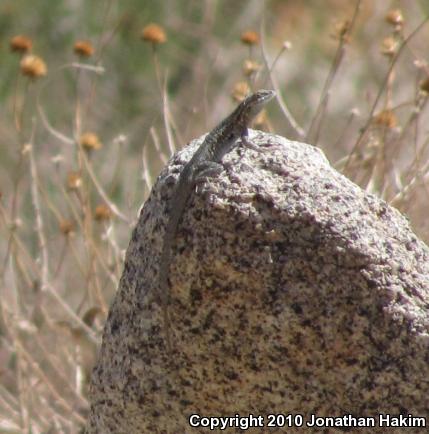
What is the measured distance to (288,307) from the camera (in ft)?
10.2

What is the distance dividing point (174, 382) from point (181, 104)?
6.33 meters

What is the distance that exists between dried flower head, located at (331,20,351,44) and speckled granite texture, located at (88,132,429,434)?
1843mm

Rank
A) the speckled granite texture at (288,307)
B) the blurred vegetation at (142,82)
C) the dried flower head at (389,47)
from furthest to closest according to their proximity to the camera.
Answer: the blurred vegetation at (142,82) → the dried flower head at (389,47) → the speckled granite texture at (288,307)

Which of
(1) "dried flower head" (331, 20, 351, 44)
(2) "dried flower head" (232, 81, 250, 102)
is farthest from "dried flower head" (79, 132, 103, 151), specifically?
(1) "dried flower head" (331, 20, 351, 44)

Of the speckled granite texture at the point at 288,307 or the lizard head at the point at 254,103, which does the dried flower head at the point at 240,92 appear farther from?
the speckled granite texture at the point at 288,307

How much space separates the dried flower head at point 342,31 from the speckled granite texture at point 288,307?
6.05 ft

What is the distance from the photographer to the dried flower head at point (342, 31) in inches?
197

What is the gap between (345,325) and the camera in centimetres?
310

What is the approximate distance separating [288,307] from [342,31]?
224 cm

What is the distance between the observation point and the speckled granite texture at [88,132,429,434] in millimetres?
3105

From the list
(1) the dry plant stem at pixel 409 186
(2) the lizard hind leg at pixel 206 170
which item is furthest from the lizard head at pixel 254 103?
(2) the lizard hind leg at pixel 206 170

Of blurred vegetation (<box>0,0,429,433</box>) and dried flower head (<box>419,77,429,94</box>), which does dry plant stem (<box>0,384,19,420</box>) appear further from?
dried flower head (<box>419,77,429,94</box>)

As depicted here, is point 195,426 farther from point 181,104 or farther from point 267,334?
point 181,104

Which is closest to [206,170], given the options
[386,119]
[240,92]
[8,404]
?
[386,119]
